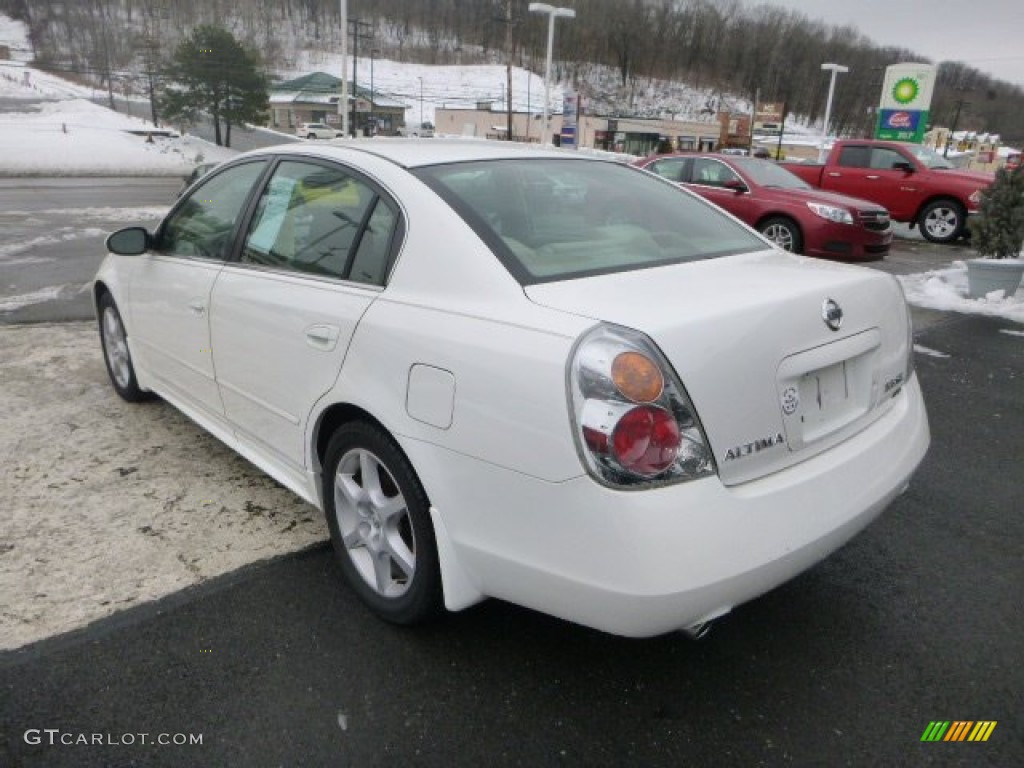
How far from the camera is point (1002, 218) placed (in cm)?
817

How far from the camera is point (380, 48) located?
133 meters

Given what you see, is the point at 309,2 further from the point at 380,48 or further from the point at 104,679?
the point at 104,679

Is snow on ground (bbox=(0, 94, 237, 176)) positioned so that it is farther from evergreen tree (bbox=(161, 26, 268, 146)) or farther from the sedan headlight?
the sedan headlight

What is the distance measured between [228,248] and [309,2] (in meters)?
149

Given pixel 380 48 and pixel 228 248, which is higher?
pixel 380 48

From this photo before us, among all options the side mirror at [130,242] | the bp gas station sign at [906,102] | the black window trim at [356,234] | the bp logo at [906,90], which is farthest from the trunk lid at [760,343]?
the bp logo at [906,90]

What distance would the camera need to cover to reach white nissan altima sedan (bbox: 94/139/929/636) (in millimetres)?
1685

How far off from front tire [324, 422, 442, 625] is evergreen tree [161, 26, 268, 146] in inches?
1721

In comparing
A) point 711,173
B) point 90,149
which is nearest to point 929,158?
point 711,173

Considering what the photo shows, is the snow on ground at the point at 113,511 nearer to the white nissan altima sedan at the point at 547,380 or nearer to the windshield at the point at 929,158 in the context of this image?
the white nissan altima sedan at the point at 547,380

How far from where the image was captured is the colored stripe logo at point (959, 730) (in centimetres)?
193

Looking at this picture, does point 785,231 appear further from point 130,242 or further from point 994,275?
point 130,242

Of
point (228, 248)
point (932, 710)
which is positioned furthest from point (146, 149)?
point (932, 710)

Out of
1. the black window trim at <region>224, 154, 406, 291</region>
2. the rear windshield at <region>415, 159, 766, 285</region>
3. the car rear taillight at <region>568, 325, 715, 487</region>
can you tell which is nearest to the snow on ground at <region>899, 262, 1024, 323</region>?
the rear windshield at <region>415, 159, 766, 285</region>
